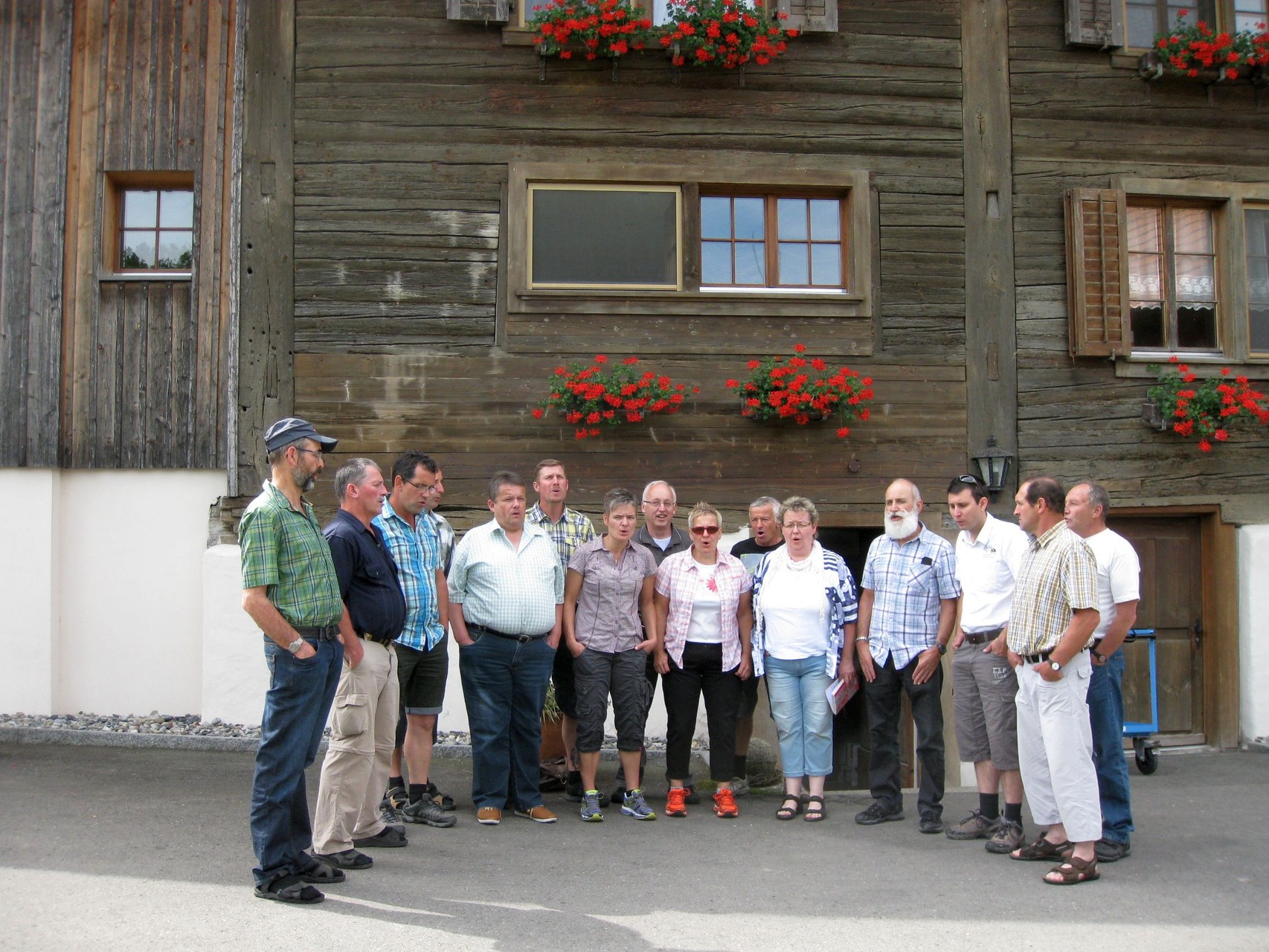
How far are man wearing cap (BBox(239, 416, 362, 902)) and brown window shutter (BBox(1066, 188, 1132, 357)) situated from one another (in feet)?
22.9

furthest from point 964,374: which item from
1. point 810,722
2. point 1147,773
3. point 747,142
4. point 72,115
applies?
point 72,115

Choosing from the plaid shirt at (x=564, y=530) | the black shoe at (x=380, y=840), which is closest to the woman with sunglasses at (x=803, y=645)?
the plaid shirt at (x=564, y=530)

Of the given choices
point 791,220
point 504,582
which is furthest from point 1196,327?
point 504,582

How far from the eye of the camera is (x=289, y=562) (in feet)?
16.0

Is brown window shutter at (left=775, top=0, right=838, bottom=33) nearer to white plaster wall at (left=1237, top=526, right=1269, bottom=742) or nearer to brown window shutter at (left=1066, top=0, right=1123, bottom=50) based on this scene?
brown window shutter at (left=1066, top=0, right=1123, bottom=50)

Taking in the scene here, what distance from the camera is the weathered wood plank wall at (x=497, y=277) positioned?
942 cm

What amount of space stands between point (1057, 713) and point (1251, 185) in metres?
6.81

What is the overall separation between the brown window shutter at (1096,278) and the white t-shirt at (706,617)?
461 centimetres

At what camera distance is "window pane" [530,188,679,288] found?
9.62m

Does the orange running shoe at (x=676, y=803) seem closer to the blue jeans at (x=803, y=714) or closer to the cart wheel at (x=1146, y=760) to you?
the blue jeans at (x=803, y=714)

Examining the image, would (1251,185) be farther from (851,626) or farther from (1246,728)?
(851,626)

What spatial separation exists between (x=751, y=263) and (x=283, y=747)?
6.19m

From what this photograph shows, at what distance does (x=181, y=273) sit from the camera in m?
10.1

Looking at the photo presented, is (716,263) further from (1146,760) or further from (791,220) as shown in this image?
(1146,760)
